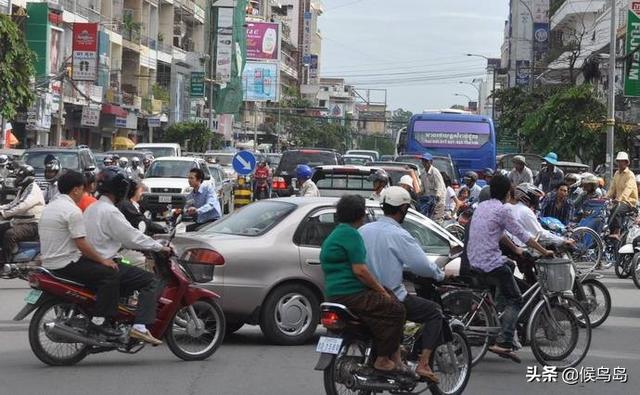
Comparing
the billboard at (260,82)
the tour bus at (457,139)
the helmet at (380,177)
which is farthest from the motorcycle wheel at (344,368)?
the billboard at (260,82)

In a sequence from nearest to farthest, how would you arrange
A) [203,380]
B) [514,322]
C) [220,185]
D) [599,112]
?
[203,380] < [514,322] < [220,185] < [599,112]

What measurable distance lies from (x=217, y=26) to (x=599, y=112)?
49.6m

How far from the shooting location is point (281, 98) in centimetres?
12812

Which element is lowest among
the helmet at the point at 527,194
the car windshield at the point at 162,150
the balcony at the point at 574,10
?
the helmet at the point at 527,194

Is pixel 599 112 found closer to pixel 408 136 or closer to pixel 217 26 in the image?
pixel 408 136

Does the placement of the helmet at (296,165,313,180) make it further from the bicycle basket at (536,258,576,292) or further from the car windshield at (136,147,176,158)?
the car windshield at (136,147,176,158)

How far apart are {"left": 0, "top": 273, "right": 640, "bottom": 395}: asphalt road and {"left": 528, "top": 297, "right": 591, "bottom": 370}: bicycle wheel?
9.8 inches

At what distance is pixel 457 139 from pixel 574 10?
48106mm

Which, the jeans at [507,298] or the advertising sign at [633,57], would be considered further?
the advertising sign at [633,57]

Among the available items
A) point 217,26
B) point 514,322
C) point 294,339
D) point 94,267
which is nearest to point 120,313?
point 94,267

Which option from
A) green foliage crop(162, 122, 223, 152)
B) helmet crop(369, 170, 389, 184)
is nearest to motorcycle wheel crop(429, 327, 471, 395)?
helmet crop(369, 170, 389, 184)

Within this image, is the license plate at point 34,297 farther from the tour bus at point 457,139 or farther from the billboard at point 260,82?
the billboard at point 260,82

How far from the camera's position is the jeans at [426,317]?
8570 millimetres

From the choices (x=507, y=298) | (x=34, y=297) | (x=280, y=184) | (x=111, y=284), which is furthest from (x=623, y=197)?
(x=34, y=297)
